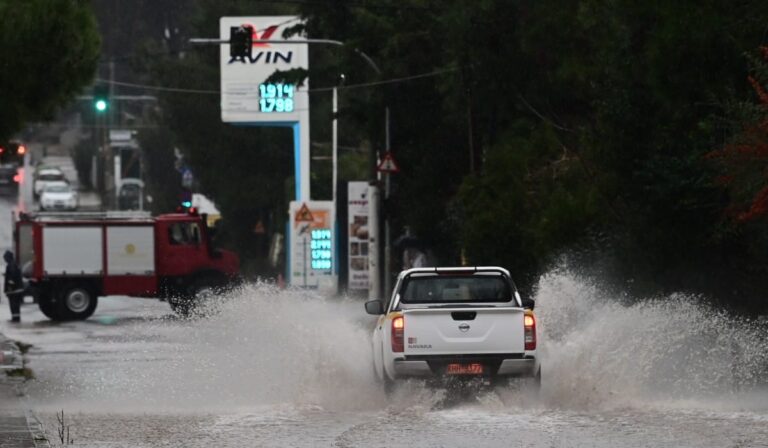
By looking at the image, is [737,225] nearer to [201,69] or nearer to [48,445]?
[48,445]

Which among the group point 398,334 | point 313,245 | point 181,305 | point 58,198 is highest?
point 58,198

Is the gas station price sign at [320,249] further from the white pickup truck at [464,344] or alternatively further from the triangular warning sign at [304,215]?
the white pickup truck at [464,344]

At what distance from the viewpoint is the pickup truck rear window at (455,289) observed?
64.4 ft

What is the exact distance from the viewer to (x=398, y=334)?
18.4 meters

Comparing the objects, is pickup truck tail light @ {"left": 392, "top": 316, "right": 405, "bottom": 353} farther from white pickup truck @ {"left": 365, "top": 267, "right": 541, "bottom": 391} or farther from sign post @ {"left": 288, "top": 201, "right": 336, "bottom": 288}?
sign post @ {"left": 288, "top": 201, "right": 336, "bottom": 288}

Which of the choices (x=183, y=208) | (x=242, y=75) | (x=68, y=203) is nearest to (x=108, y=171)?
(x=68, y=203)

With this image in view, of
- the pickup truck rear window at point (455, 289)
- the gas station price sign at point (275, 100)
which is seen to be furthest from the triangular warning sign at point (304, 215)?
the pickup truck rear window at point (455, 289)

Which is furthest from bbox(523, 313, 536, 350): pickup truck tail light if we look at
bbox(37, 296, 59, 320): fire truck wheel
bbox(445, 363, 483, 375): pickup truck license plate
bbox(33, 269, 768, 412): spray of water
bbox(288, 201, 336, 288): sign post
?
bbox(288, 201, 336, 288): sign post

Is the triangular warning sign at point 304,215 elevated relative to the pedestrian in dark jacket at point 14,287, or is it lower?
elevated

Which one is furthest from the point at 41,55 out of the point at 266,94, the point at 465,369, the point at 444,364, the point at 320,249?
the point at 266,94

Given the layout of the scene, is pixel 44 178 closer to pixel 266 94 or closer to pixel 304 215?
pixel 266 94

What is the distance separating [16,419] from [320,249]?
36.3 metres

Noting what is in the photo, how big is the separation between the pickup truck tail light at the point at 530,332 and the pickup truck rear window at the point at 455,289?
1.10 m

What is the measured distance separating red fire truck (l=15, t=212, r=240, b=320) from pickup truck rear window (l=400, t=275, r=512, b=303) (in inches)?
933
